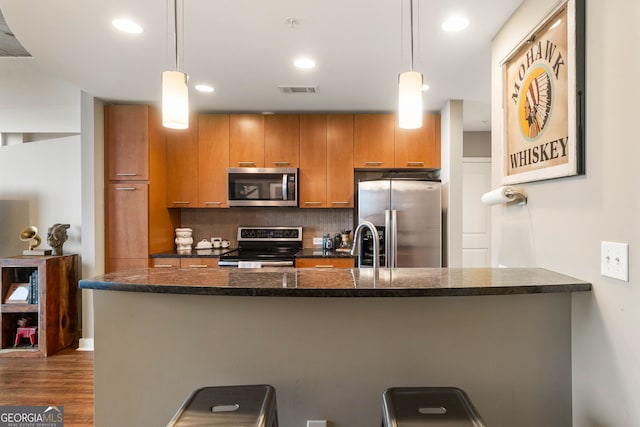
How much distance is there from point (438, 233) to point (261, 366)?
2.41 m

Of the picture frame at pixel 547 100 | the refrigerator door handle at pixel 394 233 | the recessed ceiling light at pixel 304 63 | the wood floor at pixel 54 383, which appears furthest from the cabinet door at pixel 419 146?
the wood floor at pixel 54 383

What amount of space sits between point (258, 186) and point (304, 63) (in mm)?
1513

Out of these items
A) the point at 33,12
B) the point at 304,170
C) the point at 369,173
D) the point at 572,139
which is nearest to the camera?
the point at 572,139

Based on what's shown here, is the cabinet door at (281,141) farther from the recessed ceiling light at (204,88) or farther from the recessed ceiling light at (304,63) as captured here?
the recessed ceiling light at (304,63)

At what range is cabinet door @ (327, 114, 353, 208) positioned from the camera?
3.75m

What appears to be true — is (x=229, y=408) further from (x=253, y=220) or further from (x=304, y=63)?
(x=253, y=220)

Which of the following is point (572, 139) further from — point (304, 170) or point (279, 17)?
point (304, 170)

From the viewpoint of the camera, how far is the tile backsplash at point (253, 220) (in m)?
4.12

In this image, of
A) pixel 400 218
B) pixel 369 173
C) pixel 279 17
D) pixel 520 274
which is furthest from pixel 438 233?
pixel 279 17

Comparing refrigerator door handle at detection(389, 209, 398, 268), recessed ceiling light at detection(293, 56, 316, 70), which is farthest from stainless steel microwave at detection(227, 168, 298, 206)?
recessed ceiling light at detection(293, 56, 316, 70)

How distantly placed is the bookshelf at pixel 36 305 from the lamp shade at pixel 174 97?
2732 mm

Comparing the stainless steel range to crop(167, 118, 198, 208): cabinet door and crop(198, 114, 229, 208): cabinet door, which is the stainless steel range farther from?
crop(167, 118, 198, 208): cabinet door

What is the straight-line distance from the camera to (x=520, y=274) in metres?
1.48

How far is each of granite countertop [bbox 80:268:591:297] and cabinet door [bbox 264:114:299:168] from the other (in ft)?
7.55
